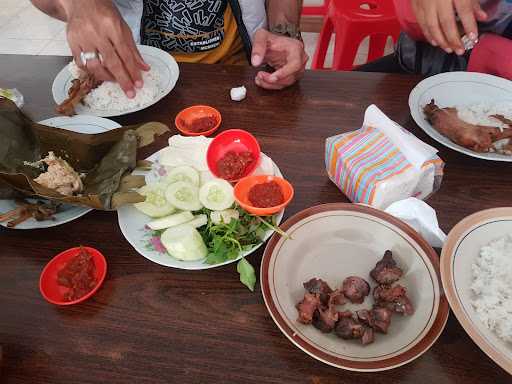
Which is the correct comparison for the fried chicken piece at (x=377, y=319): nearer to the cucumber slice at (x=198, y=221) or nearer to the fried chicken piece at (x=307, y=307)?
the fried chicken piece at (x=307, y=307)

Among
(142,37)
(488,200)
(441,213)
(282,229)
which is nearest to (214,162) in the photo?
(282,229)

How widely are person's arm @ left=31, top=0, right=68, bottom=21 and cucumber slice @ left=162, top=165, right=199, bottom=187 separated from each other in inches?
43.9

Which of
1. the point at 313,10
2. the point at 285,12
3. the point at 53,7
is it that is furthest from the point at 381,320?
the point at 313,10

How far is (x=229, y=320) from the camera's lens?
3.51 ft

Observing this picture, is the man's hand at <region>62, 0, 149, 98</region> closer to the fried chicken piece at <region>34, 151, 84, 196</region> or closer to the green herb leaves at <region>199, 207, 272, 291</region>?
the fried chicken piece at <region>34, 151, 84, 196</region>

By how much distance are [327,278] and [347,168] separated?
1.16 ft

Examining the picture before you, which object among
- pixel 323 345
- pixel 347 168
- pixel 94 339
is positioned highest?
pixel 347 168

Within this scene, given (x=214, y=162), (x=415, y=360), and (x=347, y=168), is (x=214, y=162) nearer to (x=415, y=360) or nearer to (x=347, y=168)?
(x=347, y=168)

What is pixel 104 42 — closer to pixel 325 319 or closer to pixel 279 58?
pixel 279 58

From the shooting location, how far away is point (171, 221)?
1202 mm

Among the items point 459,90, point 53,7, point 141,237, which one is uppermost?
point 53,7

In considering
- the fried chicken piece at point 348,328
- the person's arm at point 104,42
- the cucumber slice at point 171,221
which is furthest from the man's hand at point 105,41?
the fried chicken piece at point 348,328

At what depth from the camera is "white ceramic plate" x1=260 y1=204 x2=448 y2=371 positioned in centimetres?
91

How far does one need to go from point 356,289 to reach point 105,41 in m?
1.37
